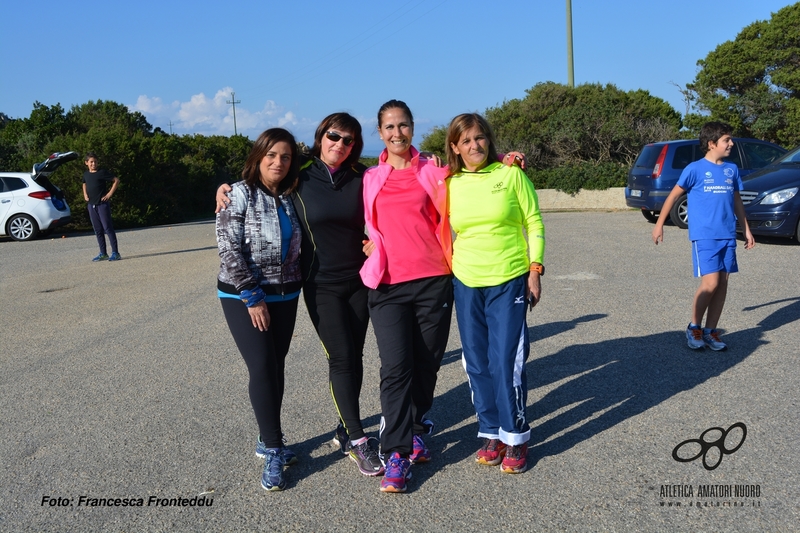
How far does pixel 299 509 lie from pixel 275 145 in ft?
5.92

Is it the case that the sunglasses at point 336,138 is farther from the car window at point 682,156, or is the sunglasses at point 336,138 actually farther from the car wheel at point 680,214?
the car window at point 682,156

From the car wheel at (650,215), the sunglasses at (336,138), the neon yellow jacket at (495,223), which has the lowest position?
the car wheel at (650,215)

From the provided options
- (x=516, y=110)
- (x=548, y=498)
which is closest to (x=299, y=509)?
(x=548, y=498)

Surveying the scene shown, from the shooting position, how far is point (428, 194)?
3.77 metres

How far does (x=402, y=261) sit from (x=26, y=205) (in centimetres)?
1661

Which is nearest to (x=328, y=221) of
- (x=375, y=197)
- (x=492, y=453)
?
(x=375, y=197)

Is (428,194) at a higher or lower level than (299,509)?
higher

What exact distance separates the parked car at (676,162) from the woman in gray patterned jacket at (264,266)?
40.3 feet

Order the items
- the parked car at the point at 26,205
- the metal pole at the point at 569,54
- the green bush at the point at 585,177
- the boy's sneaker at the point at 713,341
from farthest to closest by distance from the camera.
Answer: the metal pole at the point at 569,54
the green bush at the point at 585,177
the parked car at the point at 26,205
the boy's sneaker at the point at 713,341

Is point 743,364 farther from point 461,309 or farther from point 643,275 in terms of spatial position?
point 643,275

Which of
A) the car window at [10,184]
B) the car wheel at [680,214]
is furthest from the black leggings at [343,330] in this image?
the car window at [10,184]

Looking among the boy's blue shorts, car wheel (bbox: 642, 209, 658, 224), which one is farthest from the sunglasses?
car wheel (bbox: 642, 209, 658, 224)

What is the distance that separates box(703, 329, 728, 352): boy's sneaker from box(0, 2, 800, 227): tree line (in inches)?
651

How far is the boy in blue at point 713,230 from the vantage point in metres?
5.84
